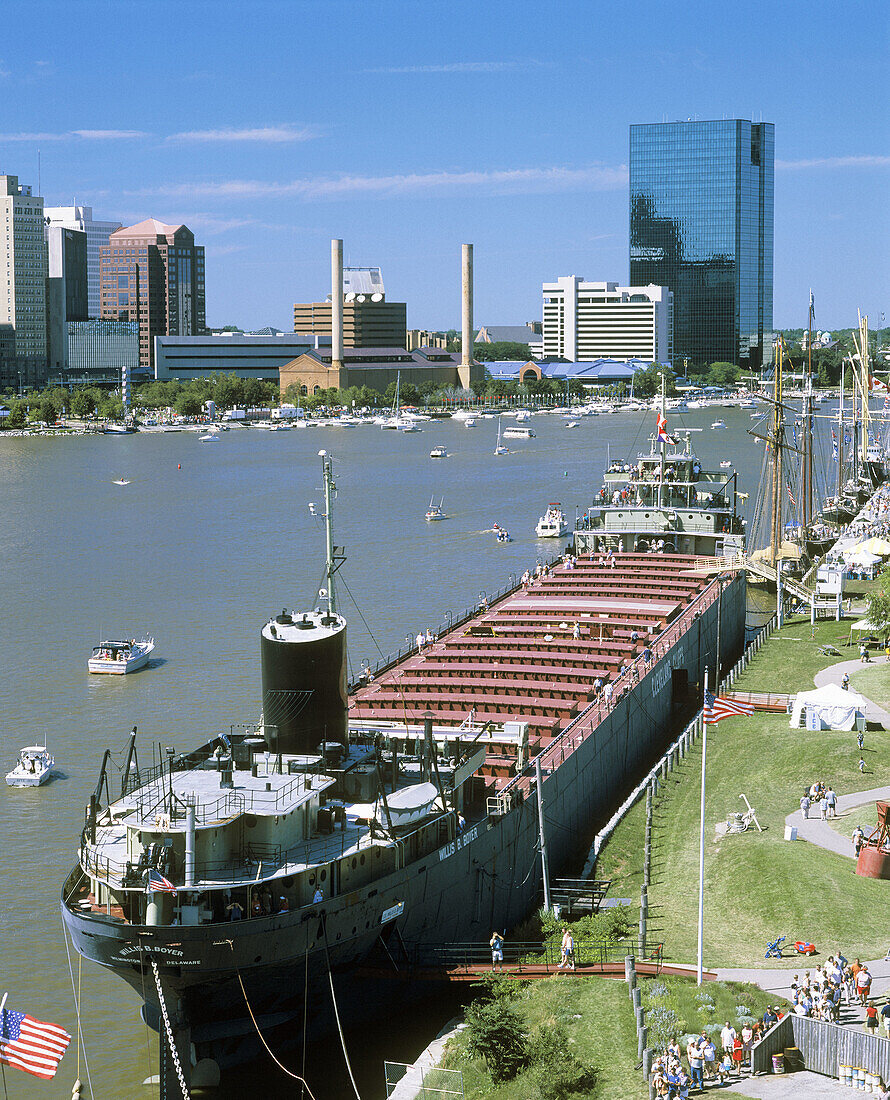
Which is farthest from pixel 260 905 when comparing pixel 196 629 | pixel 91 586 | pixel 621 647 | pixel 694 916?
pixel 91 586

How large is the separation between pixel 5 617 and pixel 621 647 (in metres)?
40.2

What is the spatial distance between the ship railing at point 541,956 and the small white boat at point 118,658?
34.2 metres

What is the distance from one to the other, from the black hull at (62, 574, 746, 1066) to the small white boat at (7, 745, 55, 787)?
58.6ft

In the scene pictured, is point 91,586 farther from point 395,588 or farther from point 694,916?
point 694,916

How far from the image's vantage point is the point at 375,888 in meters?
27.5

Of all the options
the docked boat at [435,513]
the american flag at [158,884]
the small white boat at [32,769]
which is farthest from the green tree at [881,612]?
the docked boat at [435,513]

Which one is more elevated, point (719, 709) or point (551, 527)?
point (719, 709)

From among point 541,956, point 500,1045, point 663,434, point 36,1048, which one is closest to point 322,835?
point 541,956

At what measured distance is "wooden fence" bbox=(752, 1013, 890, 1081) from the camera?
22.3 meters

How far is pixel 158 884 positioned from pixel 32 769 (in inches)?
900

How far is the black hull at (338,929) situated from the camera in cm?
2486

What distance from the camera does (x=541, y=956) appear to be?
29812mm

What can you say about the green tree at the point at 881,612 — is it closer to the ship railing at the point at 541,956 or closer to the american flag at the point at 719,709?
the american flag at the point at 719,709

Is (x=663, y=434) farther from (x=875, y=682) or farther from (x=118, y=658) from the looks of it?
(x=118, y=658)
